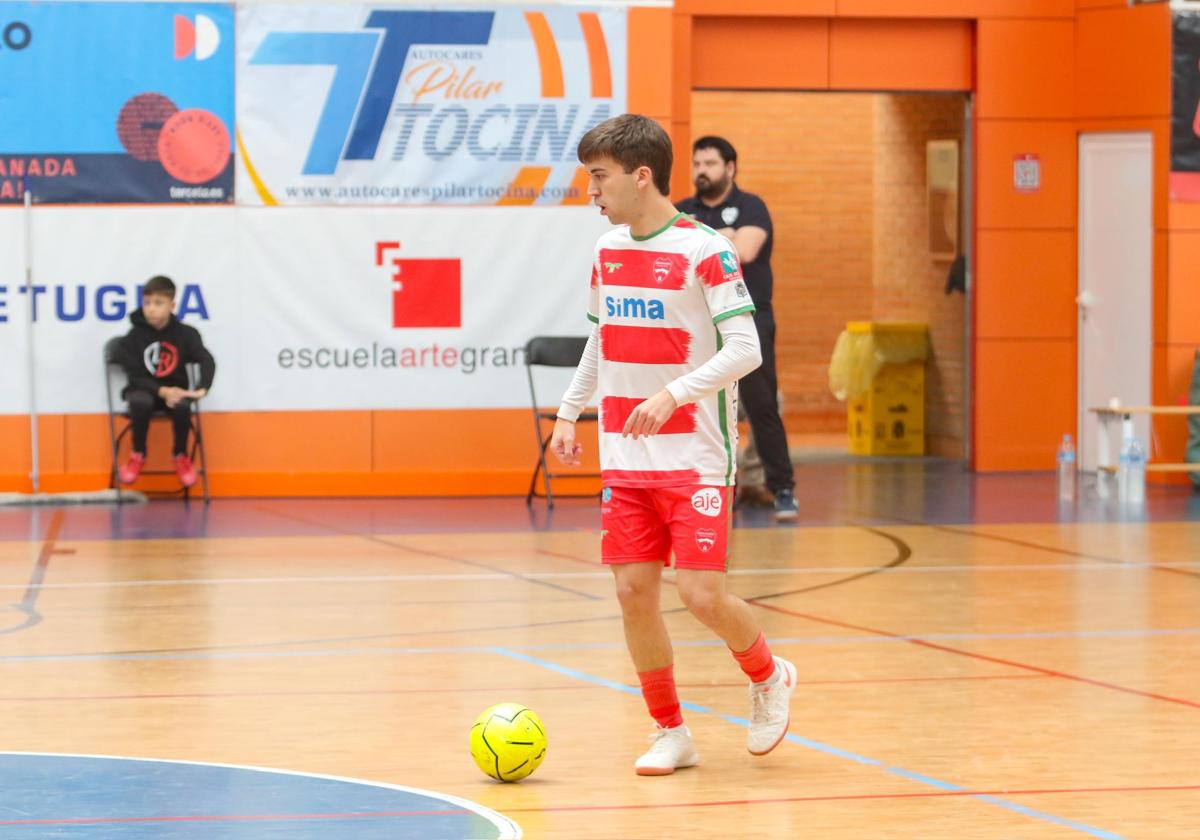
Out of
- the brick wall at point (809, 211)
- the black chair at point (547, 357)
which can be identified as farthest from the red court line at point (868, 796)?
the brick wall at point (809, 211)

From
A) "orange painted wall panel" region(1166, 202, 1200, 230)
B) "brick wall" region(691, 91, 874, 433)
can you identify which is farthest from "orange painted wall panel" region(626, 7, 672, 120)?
"brick wall" region(691, 91, 874, 433)

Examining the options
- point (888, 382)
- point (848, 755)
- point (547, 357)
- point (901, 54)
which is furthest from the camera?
point (888, 382)

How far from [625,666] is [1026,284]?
27.7 feet

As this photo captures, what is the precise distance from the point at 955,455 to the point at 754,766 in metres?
10.8

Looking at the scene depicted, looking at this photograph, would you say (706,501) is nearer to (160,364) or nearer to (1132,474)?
(160,364)

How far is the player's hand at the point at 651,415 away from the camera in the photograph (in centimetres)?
461

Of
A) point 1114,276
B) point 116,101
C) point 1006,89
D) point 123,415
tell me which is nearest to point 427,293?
point 123,415

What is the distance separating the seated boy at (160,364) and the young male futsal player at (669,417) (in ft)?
23.2

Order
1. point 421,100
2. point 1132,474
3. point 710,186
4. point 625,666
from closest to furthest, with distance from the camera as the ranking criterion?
point 625,666 → point 710,186 → point 1132,474 → point 421,100

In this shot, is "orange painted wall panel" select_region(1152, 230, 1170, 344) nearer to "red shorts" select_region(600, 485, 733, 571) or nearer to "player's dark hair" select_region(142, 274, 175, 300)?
"player's dark hair" select_region(142, 274, 175, 300)

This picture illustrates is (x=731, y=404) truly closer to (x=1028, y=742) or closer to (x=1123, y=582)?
(x=1028, y=742)

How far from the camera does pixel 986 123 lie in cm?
1404

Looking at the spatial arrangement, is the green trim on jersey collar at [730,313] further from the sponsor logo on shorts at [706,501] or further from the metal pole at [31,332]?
the metal pole at [31,332]

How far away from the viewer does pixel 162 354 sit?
11.7 meters
